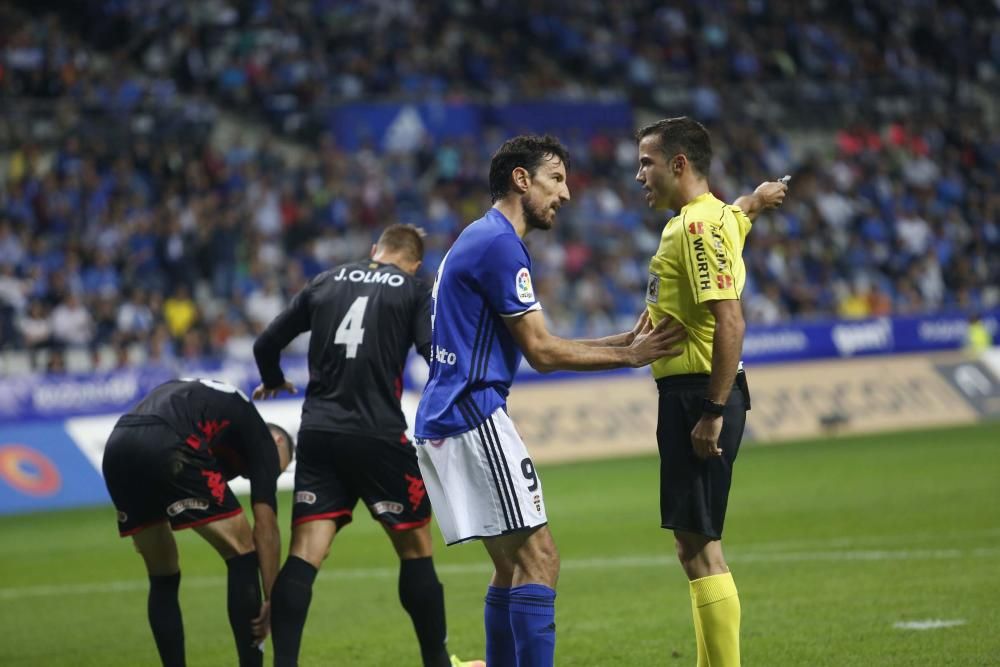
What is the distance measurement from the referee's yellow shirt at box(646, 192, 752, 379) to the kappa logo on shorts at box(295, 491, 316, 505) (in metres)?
1.89

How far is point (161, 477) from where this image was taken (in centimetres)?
695

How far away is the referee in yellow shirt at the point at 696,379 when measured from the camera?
607cm

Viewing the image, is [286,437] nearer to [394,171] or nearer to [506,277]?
[506,277]

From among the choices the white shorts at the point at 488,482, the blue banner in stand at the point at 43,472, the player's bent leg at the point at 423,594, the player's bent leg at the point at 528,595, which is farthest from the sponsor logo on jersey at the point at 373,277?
the blue banner in stand at the point at 43,472

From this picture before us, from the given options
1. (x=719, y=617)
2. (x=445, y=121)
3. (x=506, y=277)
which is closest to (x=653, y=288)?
(x=506, y=277)

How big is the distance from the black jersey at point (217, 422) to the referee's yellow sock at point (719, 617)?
215cm

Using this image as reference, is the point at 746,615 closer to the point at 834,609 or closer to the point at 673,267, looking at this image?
the point at 834,609

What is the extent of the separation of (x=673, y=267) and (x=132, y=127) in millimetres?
20236

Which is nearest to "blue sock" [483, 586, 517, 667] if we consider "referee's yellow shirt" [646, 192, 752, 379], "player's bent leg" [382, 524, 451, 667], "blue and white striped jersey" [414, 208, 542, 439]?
"blue and white striped jersey" [414, 208, 542, 439]

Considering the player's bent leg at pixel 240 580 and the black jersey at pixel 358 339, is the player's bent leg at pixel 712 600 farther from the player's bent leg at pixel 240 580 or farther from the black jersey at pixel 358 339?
the player's bent leg at pixel 240 580

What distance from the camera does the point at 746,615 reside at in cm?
877

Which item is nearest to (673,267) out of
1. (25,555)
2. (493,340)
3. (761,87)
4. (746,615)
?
(493,340)

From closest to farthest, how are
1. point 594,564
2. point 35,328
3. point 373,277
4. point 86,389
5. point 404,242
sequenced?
point 373,277
point 404,242
point 594,564
point 86,389
point 35,328

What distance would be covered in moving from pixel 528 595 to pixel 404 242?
242 cm
